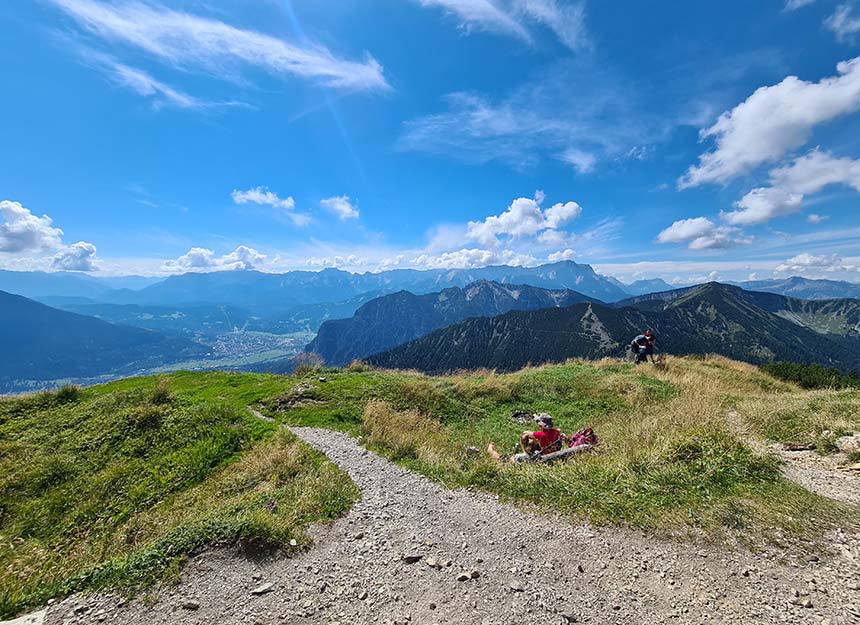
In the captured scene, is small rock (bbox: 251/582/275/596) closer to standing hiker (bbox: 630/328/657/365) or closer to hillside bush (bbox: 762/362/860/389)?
standing hiker (bbox: 630/328/657/365)

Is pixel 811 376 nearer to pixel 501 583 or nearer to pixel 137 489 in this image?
pixel 501 583

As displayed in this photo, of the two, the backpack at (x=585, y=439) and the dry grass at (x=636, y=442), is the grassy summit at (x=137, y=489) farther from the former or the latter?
the backpack at (x=585, y=439)

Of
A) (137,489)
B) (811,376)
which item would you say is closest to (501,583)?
(137,489)

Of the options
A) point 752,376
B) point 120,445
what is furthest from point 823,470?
point 120,445

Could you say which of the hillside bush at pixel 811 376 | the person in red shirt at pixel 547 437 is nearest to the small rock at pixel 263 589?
the person in red shirt at pixel 547 437

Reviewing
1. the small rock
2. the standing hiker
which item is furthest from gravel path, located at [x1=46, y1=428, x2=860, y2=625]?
the standing hiker

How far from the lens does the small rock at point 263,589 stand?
566cm

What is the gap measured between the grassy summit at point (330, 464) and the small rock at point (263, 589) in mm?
930

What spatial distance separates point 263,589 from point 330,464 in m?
4.75

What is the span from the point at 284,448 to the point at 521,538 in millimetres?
8359

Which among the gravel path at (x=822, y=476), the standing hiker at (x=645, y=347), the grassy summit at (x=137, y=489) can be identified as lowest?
the grassy summit at (x=137, y=489)

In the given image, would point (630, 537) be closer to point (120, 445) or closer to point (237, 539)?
point (237, 539)

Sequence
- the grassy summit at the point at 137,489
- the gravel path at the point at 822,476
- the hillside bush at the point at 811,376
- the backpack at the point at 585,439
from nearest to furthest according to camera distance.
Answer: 1. the grassy summit at the point at 137,489
2. the gravel path at the point at 822,476
3. the backpack at the point at 585,439
4. the hillside bush at the point at 811,376

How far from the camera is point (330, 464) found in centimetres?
1045
